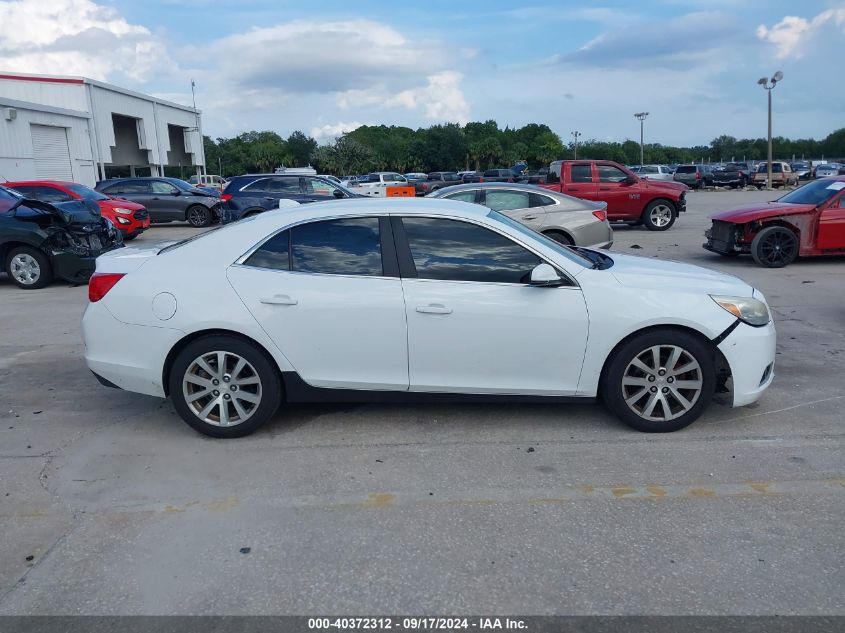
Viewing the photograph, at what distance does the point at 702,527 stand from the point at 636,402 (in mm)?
1263

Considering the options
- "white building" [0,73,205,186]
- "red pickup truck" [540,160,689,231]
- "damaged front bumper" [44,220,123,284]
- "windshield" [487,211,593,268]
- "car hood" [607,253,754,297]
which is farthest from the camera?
"white building" [0,73,205,186]

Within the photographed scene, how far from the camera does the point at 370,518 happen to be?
12.4 feet

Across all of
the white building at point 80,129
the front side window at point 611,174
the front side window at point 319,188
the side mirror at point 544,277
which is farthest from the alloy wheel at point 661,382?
the white building at point 80,129

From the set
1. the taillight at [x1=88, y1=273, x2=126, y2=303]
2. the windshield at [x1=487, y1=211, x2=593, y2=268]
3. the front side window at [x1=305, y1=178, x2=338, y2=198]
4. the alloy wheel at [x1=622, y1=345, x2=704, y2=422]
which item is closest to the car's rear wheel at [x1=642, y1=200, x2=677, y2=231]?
the front side window at [x1=305, y1=178, x2=338, y2=198]

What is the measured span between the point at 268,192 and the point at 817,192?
1231cm

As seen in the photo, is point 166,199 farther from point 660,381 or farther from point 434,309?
point 660,381

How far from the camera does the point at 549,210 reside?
1202 cm

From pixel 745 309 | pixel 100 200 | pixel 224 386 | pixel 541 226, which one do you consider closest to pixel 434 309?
pixel 224 386

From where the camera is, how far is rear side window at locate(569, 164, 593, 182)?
17938mm

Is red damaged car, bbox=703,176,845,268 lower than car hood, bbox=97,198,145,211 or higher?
lower

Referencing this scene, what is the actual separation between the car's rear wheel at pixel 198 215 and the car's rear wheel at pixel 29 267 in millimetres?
10888

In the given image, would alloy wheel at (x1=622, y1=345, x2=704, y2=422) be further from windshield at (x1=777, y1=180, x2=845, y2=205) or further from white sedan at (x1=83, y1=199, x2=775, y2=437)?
windshield at (x1=777, y1=180, x2=845, y2=205)

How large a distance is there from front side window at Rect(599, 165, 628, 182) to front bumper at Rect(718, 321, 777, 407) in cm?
1383

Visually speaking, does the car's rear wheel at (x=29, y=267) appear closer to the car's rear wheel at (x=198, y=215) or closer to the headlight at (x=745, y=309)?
the headlight at (x=745, y=309)
